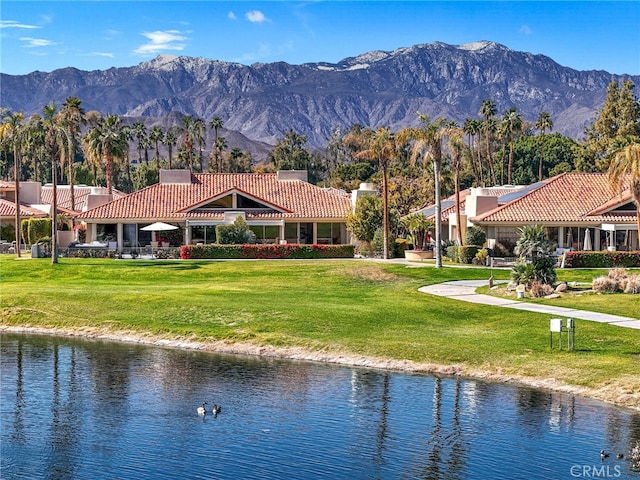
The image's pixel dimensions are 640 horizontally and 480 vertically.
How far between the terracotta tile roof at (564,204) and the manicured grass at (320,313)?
10.3 metres

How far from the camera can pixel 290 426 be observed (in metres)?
26.9

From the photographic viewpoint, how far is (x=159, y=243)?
74.2 metres

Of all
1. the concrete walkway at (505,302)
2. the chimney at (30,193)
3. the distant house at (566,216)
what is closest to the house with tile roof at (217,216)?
the distant house at (566,216)

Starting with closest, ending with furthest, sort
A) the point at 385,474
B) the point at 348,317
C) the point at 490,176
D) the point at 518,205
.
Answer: the point at 385,474 → the point at 348,317 → the point at 518,205 → the point at 490,176

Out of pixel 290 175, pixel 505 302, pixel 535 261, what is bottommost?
pixel 505 302

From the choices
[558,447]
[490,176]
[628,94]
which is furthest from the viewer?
[490,176]

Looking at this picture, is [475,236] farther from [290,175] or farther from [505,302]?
[505,302]

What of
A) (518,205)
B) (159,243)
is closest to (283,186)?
(159,243)

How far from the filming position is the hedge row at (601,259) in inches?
2356

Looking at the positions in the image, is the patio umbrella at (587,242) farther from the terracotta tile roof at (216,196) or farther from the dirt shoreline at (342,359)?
the dirt shoreline at (342,359)

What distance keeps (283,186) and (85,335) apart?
40.2 m

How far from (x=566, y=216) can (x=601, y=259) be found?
968cm

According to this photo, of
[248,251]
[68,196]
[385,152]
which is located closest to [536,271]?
[385,152]

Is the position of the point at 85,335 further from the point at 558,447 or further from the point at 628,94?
the point at 628,94
